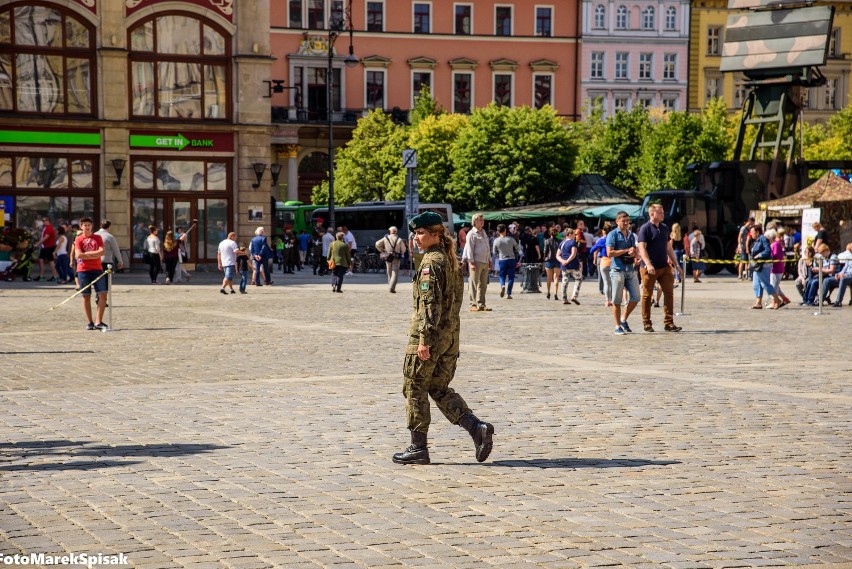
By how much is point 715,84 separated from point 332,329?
7260cm

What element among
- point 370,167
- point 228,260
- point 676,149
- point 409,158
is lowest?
point 228,260

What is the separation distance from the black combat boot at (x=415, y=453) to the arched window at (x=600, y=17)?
77697 millimetres

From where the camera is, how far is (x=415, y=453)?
25.7 feet

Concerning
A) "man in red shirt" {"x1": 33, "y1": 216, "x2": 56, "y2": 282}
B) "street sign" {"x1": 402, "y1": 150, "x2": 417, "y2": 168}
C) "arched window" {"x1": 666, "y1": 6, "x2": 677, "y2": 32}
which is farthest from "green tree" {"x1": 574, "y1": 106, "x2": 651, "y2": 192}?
"street sign" {"x1": 402, "y1": 150, "x2": 417, "y2": 168}

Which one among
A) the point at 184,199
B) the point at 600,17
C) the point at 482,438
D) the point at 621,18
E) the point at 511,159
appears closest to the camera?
the point at 482,438

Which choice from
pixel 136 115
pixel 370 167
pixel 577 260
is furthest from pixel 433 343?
pixel 370 167

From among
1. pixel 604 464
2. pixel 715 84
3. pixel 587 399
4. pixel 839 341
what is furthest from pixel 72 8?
pixel 715 84

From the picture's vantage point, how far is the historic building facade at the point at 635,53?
82.6m

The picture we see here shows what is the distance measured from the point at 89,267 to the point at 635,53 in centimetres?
7022

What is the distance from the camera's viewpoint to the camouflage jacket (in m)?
7.86

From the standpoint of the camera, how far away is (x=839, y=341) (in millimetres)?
16891

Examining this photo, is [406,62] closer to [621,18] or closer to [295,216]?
[621,18]

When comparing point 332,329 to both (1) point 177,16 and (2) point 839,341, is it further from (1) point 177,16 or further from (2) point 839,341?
(1) point 177,16

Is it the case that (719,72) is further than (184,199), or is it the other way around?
(719,72)
